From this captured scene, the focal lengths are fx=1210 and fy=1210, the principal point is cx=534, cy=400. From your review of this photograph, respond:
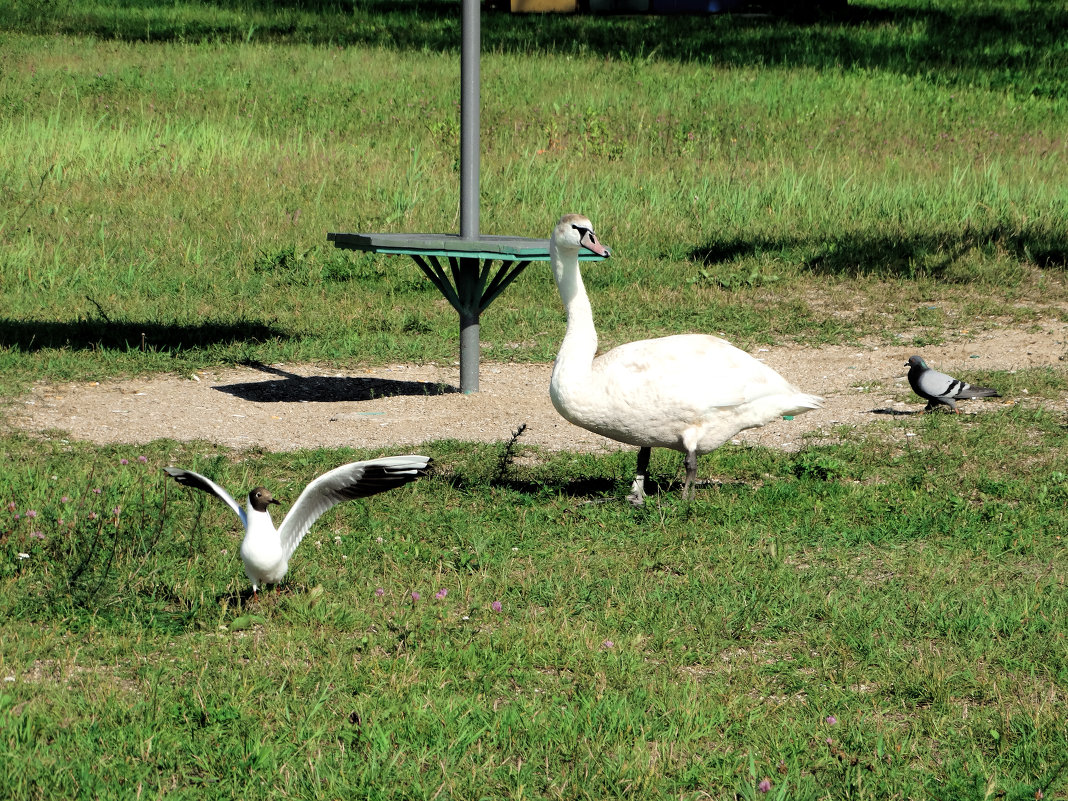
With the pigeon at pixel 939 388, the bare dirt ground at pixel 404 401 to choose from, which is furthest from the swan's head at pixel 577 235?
the pigeon at pixel 939 388

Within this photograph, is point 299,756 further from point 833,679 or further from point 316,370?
point 316,370

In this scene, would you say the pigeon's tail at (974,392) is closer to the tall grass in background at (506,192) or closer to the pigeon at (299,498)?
the tall grass in background at (506,192)

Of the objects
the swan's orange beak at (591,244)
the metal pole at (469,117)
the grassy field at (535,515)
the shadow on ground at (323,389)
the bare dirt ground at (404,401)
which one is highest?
the metal pole at (469,117)

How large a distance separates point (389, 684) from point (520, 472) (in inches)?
107

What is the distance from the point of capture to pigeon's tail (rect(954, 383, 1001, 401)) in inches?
315

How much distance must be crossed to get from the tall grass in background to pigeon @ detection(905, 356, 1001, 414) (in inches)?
93.0

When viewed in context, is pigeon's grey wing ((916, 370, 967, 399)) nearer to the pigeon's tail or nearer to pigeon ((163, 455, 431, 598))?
the pigeon's tail

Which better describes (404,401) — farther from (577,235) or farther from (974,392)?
(974,392)

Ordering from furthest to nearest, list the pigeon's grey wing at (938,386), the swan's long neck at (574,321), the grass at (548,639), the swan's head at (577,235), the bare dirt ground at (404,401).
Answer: the pigeon's grey wing at (938,386) < the bare dirt ground at (404,401) < the swan's head at (577,235) < the swan's long neck at (574,321) < the grass at (548,639)

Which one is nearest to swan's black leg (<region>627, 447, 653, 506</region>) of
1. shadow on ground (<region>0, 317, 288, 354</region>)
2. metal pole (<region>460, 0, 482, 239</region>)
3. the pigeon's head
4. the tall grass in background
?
the pigeon's head

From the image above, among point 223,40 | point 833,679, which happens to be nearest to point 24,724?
point 833,679

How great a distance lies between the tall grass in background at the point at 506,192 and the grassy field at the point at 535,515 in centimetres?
7

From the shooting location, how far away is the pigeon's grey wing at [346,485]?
4.47 meters

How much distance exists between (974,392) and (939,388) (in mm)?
306
